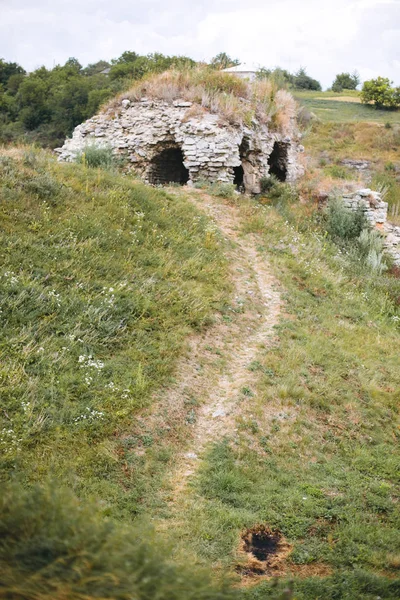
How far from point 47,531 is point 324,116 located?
1663 inches

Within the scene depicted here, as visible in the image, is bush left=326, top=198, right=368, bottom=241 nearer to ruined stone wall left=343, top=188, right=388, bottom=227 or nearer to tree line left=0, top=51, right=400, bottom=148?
ruined stone wall left=343, top=188, right=388, bottom=227

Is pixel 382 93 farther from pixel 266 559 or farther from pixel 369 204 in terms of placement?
pixel 266 559

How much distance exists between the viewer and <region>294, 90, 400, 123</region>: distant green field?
39.7 meters

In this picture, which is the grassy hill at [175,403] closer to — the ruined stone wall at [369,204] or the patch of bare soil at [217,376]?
the patch of bare soil at [217,376]

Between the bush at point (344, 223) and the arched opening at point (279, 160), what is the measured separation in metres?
4.06

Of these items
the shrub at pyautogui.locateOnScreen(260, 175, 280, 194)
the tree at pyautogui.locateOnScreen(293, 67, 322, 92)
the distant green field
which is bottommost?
the shrub at pyautogui.locateOnScreen(260, 175, 280, 194)

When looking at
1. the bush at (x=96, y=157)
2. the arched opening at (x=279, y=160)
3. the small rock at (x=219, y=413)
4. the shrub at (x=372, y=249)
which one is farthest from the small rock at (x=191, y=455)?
the arched opening at (x=279, y=160)

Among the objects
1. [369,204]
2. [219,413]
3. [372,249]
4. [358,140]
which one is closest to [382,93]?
[358,140]

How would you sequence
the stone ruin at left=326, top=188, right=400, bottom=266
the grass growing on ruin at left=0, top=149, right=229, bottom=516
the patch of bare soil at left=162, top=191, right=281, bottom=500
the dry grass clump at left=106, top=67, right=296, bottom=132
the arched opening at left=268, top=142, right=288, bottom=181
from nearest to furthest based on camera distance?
the grass growing on ruin at left=0, top=149, right=229, bottom=516
the patch of bare soil at left=162, top=191, right=281, bottom=500
the dry grass clump at left=106, top=67, right=296, bottom=132
the stone ruin at left=326, top=188, right=400, bottom=266
the arched opening at left=268, top=142, right=288, bottom=181

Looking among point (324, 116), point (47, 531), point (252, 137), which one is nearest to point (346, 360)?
point (47, 531)

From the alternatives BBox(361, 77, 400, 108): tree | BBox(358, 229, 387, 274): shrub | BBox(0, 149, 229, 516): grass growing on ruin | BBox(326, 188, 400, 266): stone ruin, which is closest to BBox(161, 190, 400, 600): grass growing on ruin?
BBox(0, 149, 229, 516): grass growing on ruin

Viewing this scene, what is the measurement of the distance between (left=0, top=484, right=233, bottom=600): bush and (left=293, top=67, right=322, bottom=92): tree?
196ft

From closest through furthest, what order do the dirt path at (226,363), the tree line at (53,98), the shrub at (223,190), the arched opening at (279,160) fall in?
1. the dirt path at (226,363)
2. the shrub at (223,190)
3. the arched opening at (279,160)
4. the tree line at (53,98)

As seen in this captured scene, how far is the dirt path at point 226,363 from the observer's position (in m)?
6.52
